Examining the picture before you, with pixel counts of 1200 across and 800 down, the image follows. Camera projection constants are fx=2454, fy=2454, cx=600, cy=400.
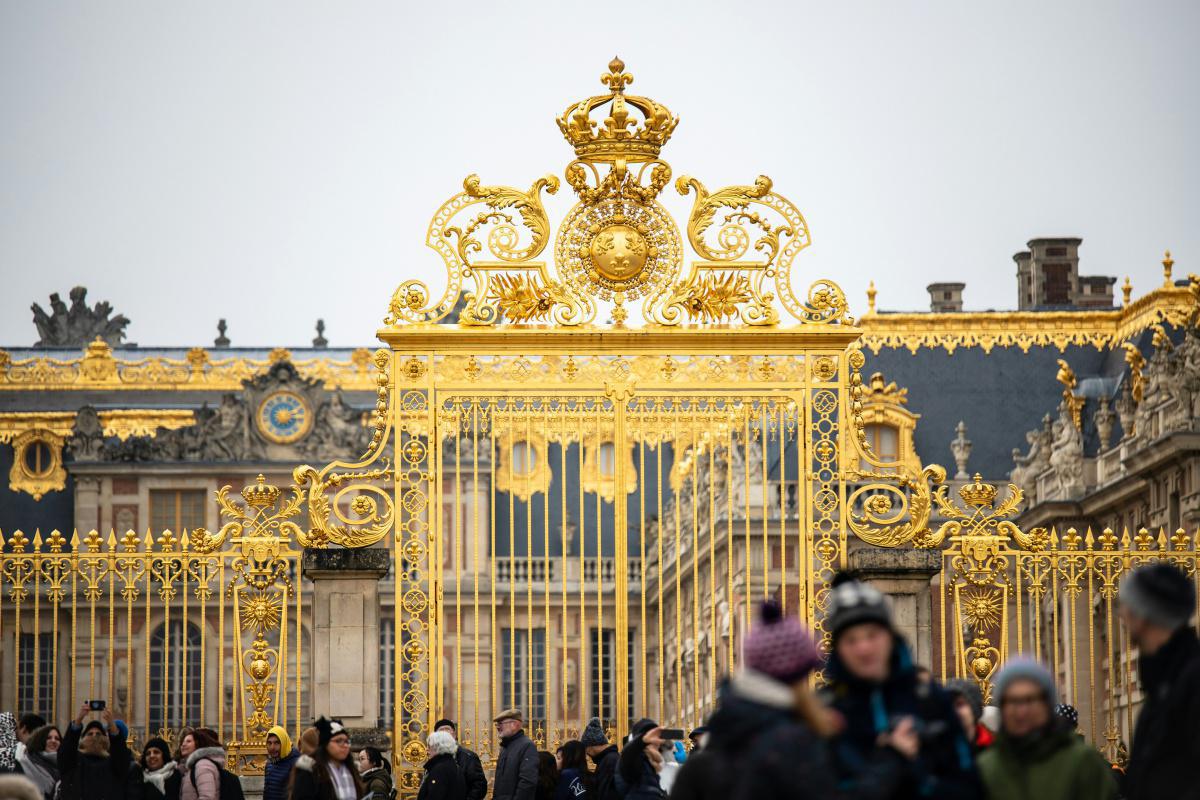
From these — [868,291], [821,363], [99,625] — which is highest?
[868,291]

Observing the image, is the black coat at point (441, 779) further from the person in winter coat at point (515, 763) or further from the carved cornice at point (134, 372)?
the carved cornice at point (134, 372)

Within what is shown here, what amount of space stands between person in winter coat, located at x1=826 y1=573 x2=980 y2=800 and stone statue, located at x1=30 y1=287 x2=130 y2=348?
5412 centimetres

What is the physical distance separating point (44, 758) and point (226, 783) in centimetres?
134

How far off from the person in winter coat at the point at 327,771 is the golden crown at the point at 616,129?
5378 millimetres

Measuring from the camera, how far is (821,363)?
15.5 metres

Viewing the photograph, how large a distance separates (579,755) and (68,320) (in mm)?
47711

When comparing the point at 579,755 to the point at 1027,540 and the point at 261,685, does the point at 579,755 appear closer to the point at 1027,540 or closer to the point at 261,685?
the point at 261,685

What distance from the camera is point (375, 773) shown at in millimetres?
14094

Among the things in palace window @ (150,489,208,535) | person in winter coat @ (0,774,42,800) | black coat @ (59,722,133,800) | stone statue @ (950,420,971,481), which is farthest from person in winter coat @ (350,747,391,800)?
palace window @ (150,489,208,535)

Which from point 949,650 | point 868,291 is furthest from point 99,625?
point 949,650

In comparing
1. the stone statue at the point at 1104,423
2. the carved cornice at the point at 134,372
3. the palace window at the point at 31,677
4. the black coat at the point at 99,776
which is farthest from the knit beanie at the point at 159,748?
the carved cornice at the point at 134,372

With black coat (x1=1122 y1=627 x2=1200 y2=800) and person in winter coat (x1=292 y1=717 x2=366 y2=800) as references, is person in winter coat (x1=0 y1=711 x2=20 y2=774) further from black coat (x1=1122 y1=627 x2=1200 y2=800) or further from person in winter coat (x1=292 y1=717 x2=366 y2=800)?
black coat (x1=1122 y1=627 x2=1200 y2=800)

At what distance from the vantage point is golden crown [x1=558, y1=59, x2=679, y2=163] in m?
15.5

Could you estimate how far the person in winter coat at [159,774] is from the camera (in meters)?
13.7
